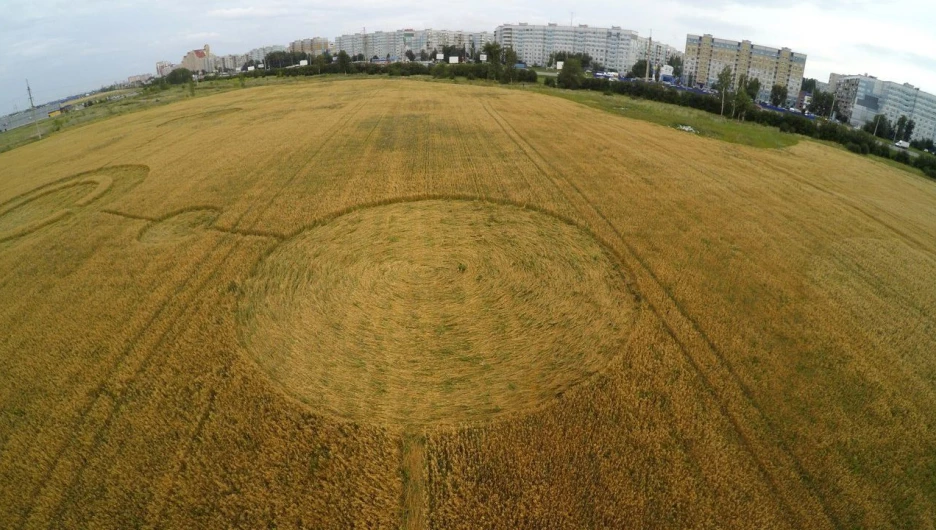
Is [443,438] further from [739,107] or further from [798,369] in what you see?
[739,107]

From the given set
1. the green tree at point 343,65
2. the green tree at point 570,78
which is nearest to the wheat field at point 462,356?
the green tree at point 570,78

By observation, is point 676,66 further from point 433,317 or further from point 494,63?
point 433,317

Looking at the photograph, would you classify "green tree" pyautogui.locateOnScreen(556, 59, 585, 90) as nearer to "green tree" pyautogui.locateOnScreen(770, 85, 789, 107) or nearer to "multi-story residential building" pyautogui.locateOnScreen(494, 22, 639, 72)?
"green tree" pyautogui.locateOnScreen(770, 85, 789, 107)

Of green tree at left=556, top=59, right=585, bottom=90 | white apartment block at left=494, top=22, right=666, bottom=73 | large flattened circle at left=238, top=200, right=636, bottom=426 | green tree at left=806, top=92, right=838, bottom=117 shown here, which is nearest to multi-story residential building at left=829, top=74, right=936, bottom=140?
green tree at left=806, top=92, right=838, bottom=117

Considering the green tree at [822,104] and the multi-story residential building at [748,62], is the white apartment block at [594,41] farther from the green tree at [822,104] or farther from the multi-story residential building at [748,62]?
the green tree at [822,104]

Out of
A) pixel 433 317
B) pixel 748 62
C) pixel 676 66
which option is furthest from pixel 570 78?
pixel 676 66
